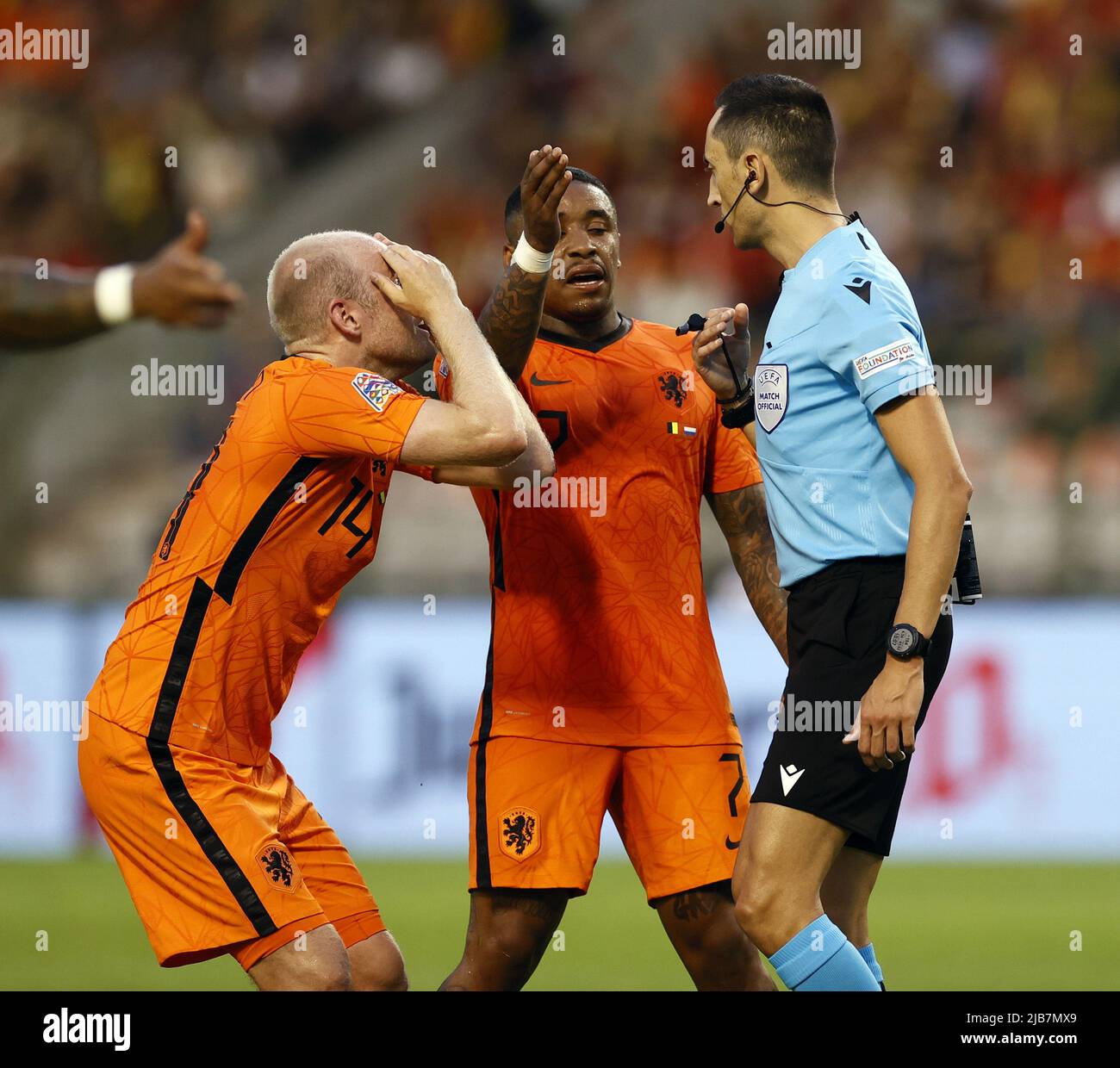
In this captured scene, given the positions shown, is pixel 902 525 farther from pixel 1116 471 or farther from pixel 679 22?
pixel 679 22

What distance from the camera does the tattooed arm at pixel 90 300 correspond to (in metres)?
4.27

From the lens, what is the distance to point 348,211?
49.3ft

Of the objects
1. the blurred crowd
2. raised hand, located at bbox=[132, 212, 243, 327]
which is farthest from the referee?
the blurred crowd

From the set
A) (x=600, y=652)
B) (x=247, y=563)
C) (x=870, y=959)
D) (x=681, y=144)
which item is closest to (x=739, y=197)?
(x=600, y=652)

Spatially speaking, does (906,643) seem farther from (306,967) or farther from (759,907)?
(306,967)

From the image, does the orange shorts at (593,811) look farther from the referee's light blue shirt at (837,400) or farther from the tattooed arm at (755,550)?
the referee's light blue shirt at (837,400)

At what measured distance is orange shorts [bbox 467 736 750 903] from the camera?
5055 millimetres

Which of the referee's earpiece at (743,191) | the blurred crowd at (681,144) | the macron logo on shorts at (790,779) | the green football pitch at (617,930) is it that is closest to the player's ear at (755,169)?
the referee's earpiece at (743,191)

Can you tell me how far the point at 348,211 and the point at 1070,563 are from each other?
23.0 feet

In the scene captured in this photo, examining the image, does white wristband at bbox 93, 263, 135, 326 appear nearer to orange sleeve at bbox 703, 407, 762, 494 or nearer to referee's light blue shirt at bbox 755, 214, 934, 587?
referee's light blue shirt at bbox 755, 214, 934, 587

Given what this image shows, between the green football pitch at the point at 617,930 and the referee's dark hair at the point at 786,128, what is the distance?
3.43 m

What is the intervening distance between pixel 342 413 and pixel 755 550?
5.34 ft

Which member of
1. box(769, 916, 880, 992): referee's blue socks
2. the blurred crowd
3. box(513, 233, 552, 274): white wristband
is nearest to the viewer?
box(769, 916, 880, 992): referee's blue socks

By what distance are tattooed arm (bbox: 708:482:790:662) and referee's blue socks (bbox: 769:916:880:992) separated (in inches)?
44.5
